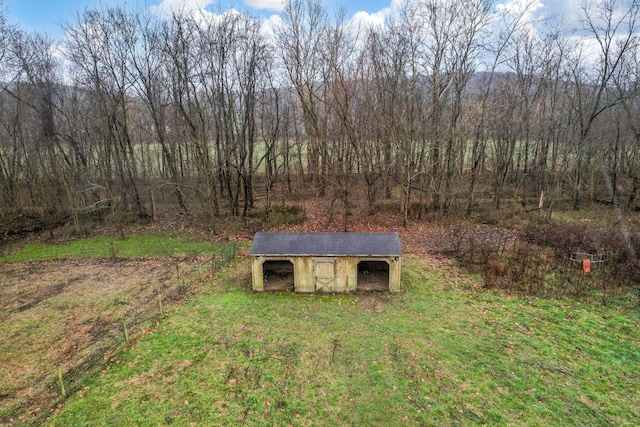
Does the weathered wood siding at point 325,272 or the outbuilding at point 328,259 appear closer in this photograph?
the outbuilding at point 328,259

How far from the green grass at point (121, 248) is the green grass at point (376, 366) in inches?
283

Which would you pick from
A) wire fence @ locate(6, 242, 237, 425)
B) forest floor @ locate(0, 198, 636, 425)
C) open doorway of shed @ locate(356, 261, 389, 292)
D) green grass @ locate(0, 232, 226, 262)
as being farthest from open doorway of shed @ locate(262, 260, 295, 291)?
green grass @ locate(0, 232, 226, 262)

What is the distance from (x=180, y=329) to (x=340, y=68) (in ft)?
60.0

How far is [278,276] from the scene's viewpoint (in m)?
15.4

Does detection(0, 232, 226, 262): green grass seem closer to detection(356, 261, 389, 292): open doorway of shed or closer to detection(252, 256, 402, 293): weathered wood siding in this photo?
detection(252, 256, 402, 293): weathered wood siding

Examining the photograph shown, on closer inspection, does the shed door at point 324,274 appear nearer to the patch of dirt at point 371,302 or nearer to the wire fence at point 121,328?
the patch of dirt at point 371,302

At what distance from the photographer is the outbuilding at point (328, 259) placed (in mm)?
13305

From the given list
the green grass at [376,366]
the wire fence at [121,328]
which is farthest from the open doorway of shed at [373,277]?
the wire fence at [121,328]

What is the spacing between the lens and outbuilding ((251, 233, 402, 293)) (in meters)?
13.3

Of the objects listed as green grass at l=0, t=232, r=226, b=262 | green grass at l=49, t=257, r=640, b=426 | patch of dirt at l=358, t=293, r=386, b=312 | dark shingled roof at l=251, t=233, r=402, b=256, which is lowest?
green grass at l=49, t=257, r=640, b=426

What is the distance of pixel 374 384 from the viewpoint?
8.59 m

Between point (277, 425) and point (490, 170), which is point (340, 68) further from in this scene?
point (277, 425)

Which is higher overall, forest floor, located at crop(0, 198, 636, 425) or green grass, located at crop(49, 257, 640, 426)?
forest floor, located at crop(0, 198, 636, 425)

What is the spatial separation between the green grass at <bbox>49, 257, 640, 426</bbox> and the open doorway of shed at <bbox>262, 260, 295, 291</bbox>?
128 cm
